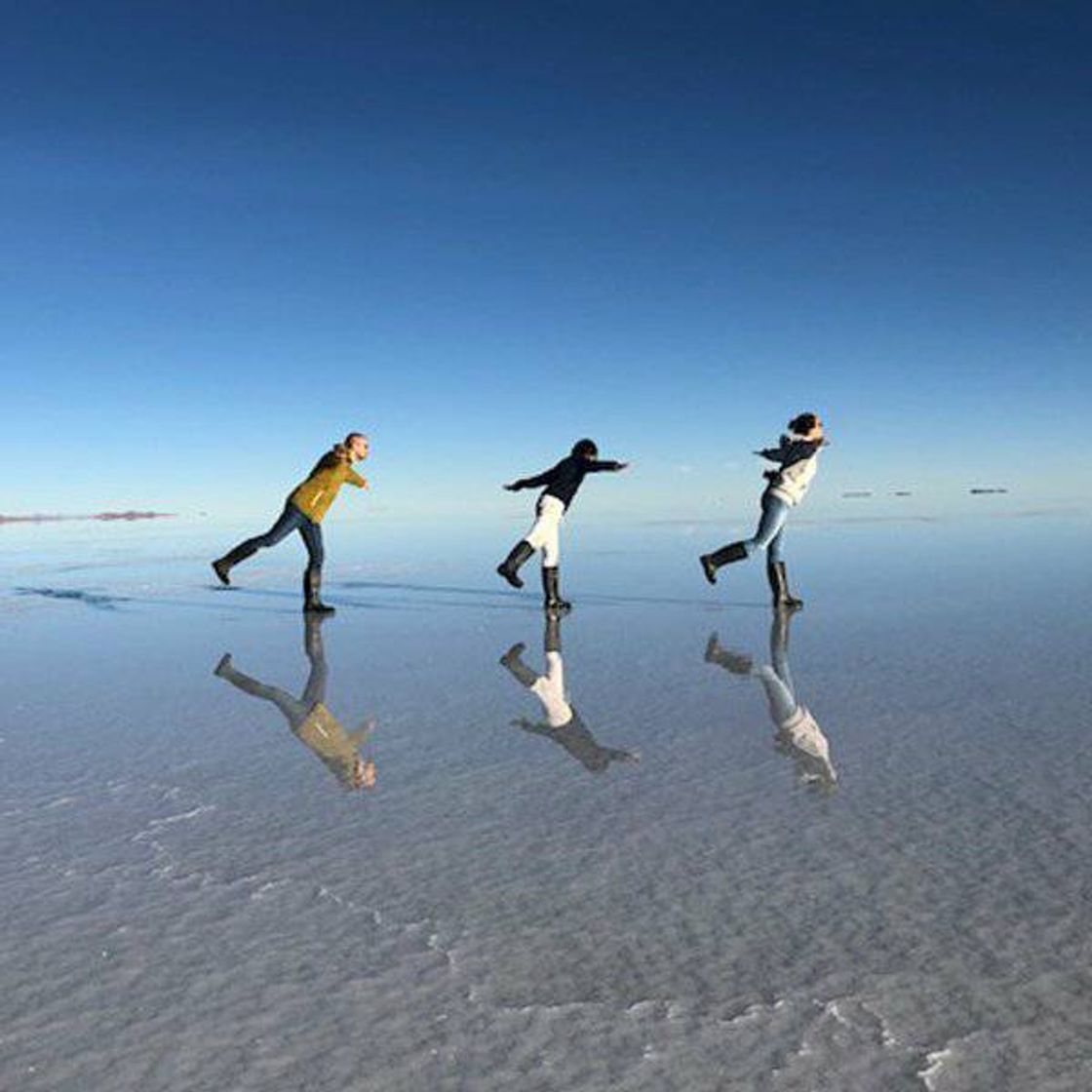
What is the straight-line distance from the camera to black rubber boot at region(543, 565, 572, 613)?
10.6 meters

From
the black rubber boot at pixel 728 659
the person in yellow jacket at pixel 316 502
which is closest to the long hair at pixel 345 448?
the person in yellow jacket at pixel 316 502

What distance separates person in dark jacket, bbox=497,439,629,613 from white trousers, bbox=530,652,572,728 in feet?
10.0

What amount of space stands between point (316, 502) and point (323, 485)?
0.22m

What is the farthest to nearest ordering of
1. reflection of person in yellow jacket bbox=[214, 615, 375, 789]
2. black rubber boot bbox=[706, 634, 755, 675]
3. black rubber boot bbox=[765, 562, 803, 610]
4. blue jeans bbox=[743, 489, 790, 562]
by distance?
blue jeans bbox=[743, 489, 790, 562] < black rubber boot bbox=[765, 562, 803, 610] < black rubber boot bbox=[706, 634, 755, 675] < reflection of person in yellow jacket bbox=[214, 615, 375, 789]

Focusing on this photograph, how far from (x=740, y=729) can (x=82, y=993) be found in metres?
3.33

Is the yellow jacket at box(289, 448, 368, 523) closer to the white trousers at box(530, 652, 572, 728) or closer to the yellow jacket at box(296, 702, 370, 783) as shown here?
the white trousers at box(530, 652, 572, 728)

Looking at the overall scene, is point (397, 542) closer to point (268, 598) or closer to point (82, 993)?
point (268, 598)

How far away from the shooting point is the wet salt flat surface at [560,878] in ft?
7.00

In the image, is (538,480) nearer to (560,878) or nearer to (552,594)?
(552,594)

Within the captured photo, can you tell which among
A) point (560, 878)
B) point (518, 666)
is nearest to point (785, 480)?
point (518, 666)

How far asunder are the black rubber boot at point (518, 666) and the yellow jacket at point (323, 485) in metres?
3.94

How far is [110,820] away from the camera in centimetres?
380

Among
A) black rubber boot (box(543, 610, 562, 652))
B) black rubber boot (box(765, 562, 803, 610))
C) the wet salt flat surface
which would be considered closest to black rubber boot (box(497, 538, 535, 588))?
black rubber boot (box(543, 610, 562, 652))

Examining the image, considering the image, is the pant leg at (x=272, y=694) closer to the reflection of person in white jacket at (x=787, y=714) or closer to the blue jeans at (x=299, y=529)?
the reflection of person in white jacket at (x=787, y=714)
